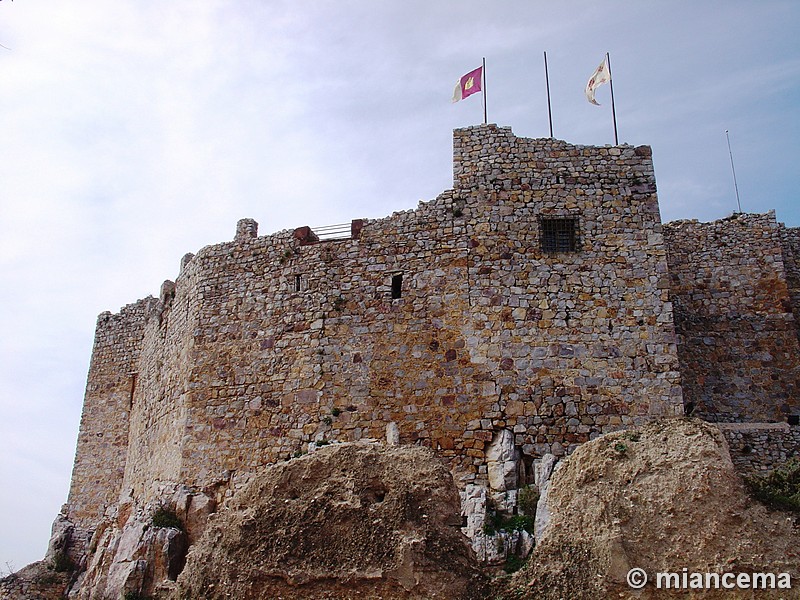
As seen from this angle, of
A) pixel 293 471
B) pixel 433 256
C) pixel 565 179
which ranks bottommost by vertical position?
pixel 293 471

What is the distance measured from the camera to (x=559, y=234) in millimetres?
16875

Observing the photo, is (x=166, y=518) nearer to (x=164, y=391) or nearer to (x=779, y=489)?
(x=164, y=391)

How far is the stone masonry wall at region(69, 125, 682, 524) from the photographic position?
1557 centimetres

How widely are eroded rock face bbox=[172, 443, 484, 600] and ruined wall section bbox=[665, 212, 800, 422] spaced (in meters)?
8.03

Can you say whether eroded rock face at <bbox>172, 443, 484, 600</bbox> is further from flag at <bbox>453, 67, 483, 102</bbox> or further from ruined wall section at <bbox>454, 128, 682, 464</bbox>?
flag at <bbox>453, 67, 483, 102</bbox>

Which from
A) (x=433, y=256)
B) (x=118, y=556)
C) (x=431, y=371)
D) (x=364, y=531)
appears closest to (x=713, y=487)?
(x=364, y=531)

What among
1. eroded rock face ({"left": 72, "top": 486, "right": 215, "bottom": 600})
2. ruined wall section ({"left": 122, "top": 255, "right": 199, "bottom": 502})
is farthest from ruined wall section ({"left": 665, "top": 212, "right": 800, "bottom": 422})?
ruined wall section ({"left": 122, "top": 255, "right": 199, "bottom": 502})

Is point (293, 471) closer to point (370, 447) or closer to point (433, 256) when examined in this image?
point (370, 447)

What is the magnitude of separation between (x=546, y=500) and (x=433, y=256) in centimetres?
601

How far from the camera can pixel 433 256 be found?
17125mm

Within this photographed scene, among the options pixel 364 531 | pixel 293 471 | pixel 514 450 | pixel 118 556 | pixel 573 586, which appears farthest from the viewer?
pixel 118 556

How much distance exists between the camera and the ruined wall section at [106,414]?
78.2 feet

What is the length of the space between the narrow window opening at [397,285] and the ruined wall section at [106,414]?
9.32 m

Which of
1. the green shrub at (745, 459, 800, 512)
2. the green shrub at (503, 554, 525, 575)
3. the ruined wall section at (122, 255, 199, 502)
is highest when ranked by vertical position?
the ruined wall section at (122, 255, 199, 502)
